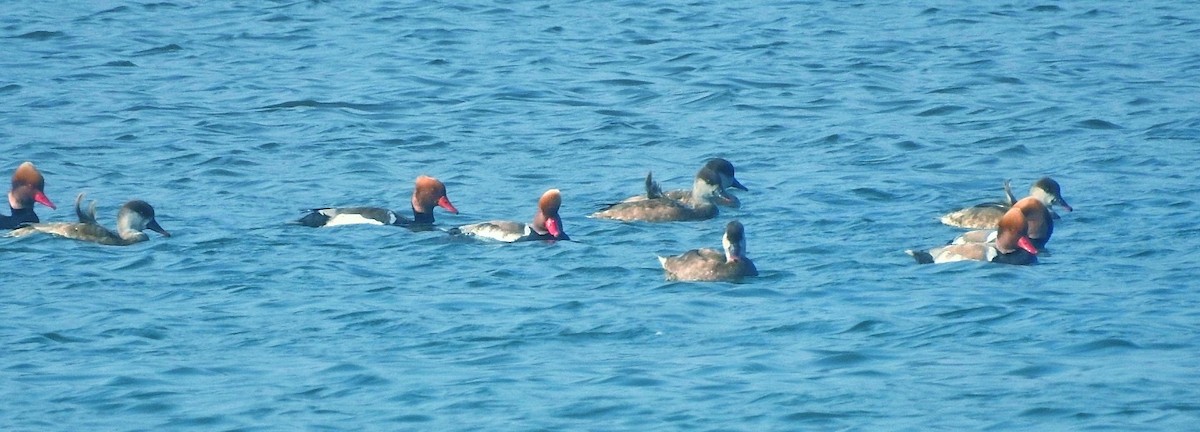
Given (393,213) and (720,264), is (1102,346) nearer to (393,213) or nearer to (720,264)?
(720,264)

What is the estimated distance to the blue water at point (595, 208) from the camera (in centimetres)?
1164

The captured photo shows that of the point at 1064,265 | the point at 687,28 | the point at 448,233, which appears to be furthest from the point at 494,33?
the point at 1064,265

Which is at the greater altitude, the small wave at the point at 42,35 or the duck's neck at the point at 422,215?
the duck's neck at the point at 422,215

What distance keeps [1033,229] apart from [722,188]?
3213 millimetres

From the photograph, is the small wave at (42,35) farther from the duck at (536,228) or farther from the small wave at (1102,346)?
the small wave at (1102,346)

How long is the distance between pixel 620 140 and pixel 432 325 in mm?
8561

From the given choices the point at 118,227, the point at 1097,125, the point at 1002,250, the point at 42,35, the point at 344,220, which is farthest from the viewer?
the point at 42,35

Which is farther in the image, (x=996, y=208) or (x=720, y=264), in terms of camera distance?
(x=996, y=208)

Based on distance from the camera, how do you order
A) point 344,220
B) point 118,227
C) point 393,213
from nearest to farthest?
point 118,227, point 344,220, point 393,213

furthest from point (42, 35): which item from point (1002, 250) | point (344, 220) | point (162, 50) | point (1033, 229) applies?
point (1002, 250)

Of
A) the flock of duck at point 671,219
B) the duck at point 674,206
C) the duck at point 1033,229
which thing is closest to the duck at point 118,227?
the flock of duck at point 671,219

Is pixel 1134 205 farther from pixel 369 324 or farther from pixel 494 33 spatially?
pixel 494 33

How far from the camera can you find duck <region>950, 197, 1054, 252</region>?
613 inches

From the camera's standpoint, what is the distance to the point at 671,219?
17328 mm
